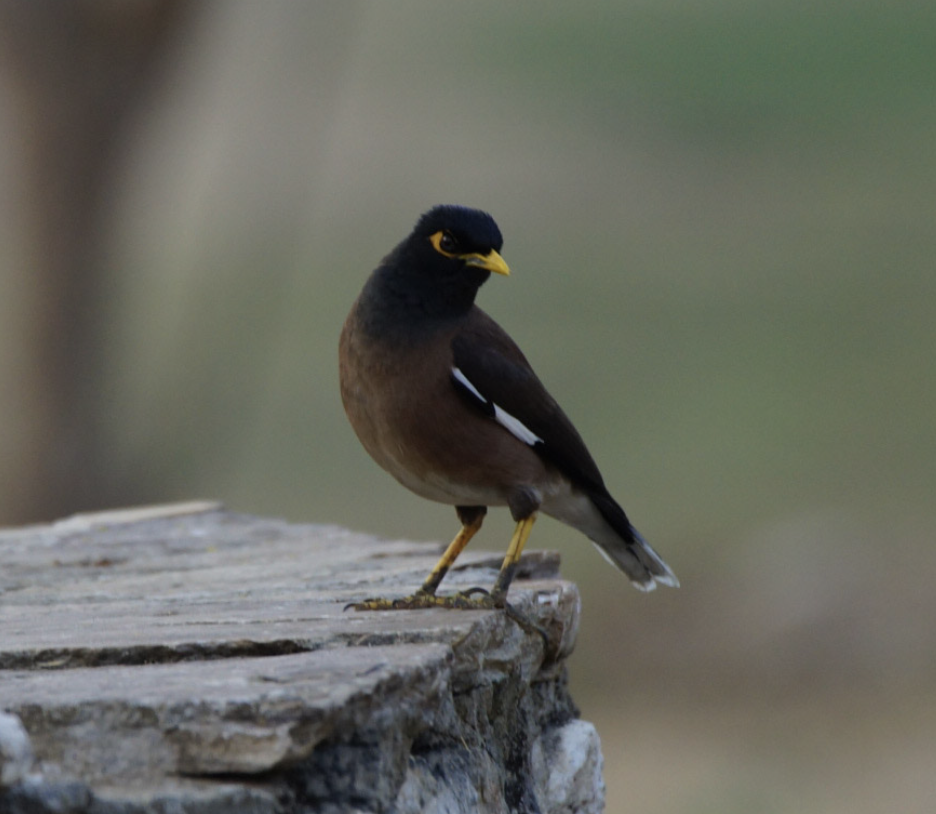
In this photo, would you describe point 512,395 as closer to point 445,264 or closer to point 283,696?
point 445,264

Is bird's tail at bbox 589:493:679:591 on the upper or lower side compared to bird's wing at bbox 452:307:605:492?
lower

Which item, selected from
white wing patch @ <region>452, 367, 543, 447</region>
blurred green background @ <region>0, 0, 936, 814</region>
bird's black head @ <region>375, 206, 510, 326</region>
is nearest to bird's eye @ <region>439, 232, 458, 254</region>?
bird's black head @ <region>375, 206, 510, 326</region>

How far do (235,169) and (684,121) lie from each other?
11.5 meters

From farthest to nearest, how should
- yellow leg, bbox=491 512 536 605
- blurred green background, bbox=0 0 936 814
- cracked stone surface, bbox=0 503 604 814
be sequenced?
blurred green background, bbox=0 0 936 814
yellow leg, bbox=491 512 536 605
cracked stone surface, bbox=0 503 604 814

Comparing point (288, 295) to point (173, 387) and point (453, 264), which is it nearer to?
point (173, 387)

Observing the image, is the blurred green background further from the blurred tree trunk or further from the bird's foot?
the bird's foot

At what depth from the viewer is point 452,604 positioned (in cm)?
338

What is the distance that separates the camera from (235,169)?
26203mm

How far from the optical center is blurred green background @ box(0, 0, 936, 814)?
909cm

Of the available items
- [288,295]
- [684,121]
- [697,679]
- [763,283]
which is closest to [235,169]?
[288,295]

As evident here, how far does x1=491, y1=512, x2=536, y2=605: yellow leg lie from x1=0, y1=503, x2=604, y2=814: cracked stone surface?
68 millimetres

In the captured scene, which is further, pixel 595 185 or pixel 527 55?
pixel 527 55

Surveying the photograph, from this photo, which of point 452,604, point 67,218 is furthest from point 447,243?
point 67,218

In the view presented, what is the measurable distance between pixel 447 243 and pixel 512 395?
0.44 metres
